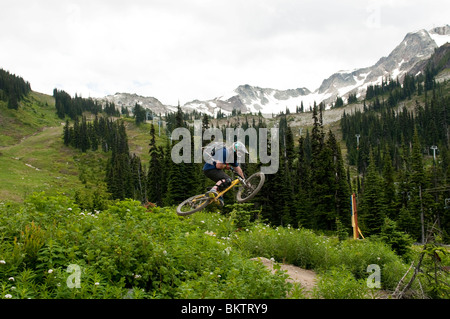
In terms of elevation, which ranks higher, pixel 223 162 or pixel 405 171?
pixel 223 162

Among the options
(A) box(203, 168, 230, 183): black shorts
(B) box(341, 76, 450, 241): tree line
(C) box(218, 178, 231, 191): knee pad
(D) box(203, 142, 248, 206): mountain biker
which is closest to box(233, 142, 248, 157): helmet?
(D) box(203, 142, 248, 206): mountain biker

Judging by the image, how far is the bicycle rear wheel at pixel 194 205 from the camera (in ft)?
36.9

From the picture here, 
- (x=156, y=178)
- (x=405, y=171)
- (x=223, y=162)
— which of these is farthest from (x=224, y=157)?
(x=405, y=171)

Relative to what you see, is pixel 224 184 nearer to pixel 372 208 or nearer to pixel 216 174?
pixel 216 174

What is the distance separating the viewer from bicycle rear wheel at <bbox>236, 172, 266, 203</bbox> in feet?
40.3

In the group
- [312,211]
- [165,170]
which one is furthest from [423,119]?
[165,170]

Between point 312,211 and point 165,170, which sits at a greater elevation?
point 165,170

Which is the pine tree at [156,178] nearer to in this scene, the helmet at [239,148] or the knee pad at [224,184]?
the knee pad at [224,184]

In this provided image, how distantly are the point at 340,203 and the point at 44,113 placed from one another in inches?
8291

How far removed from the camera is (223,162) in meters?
10.8

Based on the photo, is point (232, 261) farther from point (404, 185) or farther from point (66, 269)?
point (404, 185)

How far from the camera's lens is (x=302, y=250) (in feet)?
36.3

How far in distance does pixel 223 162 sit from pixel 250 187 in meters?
2.25

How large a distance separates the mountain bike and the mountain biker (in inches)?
12.5
